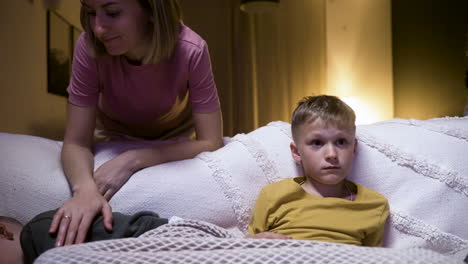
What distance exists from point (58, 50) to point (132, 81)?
138 centimetres

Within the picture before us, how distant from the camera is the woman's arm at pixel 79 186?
96 cm

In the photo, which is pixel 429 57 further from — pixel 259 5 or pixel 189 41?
pixel 189 41

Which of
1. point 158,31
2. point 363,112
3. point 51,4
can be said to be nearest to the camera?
point 158,31

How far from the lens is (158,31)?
1.24 meters

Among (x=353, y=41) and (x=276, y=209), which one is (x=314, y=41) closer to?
(x=353, y=41)

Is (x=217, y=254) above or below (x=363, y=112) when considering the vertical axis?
above

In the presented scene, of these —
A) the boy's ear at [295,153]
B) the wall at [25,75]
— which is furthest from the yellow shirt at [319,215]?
the wall at [25,75]

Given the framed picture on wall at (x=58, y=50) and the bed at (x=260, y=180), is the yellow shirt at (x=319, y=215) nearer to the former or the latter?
the bed at (x=260, y=180)

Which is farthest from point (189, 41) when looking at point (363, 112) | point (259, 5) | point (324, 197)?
point (363, 112)

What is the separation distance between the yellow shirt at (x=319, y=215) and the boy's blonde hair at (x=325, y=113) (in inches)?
7.1

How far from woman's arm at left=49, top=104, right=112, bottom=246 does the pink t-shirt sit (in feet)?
0.19

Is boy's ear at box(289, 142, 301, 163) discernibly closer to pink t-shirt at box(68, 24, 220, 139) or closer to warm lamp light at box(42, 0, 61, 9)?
pink t-shirt at box(68, 24, 220, 139)

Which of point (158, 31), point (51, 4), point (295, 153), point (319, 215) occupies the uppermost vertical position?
point (51, 4)

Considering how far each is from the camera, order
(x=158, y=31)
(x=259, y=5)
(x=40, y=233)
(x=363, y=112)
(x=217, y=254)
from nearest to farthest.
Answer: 1. (x=217, y=254)
2. (x=40, y=233)
3. (x=158, y=31)
4. (x=259, y=5)
5. (x=363, y=112)
